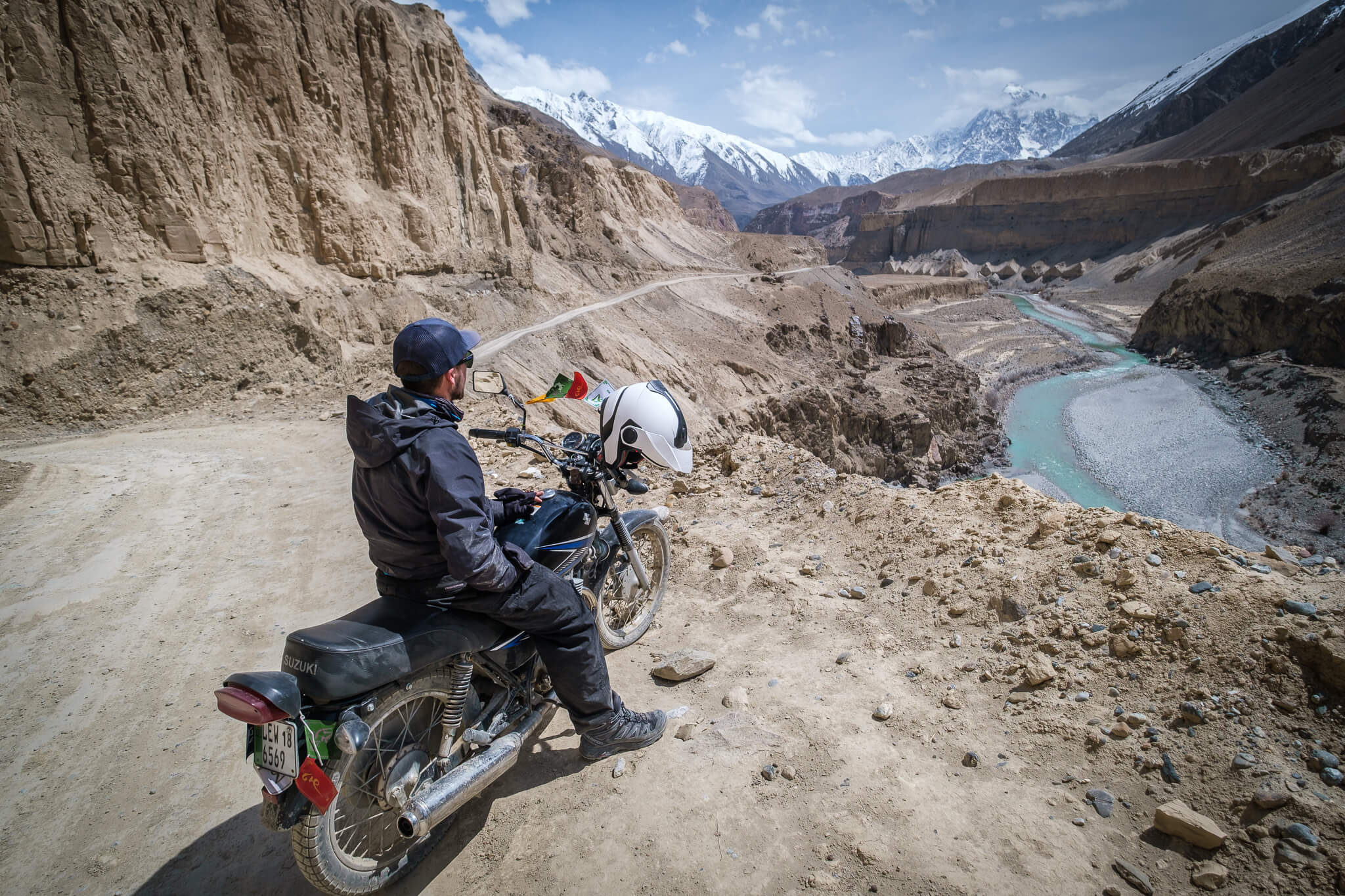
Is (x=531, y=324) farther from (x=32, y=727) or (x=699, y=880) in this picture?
(x=699, y=880)

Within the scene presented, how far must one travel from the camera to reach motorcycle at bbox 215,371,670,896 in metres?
2.12

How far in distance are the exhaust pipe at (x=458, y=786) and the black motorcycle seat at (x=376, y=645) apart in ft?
1.63

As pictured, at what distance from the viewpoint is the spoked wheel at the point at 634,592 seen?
4.16m

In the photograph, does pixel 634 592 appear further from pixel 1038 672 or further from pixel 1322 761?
pixel 1322 761

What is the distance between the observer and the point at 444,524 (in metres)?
2.40

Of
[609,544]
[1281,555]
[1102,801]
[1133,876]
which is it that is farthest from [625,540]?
[1281,555]

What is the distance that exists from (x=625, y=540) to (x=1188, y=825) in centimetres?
296

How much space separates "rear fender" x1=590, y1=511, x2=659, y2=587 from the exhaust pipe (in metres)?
1.02

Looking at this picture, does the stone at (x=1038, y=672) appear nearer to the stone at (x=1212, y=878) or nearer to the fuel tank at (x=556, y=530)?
the stone at (x=1212, y=878)

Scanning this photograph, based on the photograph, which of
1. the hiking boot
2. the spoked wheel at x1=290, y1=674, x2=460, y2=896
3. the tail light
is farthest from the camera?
the hiking boot

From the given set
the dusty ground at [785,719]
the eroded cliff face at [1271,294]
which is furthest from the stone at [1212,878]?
the eroded cliff face at [1271,294]

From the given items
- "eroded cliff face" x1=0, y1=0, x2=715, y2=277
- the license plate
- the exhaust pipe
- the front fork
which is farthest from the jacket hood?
"eroded cliff face" x1=0, y1=0, x2=715, y2=277

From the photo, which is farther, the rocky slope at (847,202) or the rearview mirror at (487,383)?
the rocky slope at (847,202)

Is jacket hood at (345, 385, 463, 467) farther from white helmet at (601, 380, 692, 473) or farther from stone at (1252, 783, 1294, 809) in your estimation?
stone at (1252, 783, 1294, 809)
